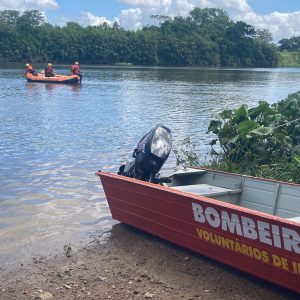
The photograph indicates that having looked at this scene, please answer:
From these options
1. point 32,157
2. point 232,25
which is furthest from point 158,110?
point 232,25

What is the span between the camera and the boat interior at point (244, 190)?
6.57 m

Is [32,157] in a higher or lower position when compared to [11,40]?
lower

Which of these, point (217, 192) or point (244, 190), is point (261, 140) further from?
point (217, 192)

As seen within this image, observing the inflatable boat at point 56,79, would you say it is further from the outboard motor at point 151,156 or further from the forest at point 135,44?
the forest at point 135,44

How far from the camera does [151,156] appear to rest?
7.05 meters

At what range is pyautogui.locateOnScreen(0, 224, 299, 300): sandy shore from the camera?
5.34 m

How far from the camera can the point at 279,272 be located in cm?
516

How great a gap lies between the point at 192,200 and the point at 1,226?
2.91m

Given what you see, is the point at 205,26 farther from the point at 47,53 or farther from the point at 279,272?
the point at 279,272

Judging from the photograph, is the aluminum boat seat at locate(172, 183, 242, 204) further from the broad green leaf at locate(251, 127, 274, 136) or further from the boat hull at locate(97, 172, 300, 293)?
the broad green leaf at locate(251, 127, 274, 136)

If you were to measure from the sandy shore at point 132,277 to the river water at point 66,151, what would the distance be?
47 cm

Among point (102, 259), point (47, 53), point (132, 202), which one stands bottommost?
point (102, 259)

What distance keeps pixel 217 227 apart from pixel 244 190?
163cm

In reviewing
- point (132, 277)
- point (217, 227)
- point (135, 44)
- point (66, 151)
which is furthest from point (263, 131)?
point (135, 44)
